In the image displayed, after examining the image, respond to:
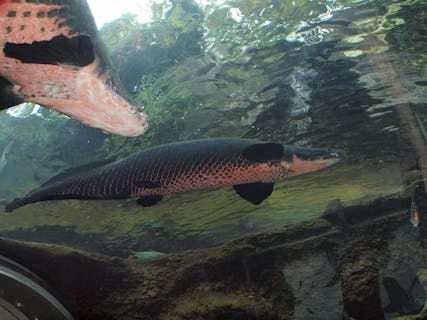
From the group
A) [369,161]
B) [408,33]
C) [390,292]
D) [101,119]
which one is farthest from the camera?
[369,161]

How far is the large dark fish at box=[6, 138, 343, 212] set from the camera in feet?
8.91

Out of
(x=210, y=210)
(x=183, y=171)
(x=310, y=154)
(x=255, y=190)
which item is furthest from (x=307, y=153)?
(x=210, y=210)

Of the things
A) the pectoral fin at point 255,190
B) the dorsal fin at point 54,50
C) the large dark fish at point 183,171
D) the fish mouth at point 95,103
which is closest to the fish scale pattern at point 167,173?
the large dark fish at point 183,171

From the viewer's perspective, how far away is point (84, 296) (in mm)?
3354

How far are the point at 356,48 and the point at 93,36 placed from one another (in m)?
5.53

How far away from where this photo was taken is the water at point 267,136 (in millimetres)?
3779

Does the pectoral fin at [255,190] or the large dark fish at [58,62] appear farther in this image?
the pectoral fin at [255,190]

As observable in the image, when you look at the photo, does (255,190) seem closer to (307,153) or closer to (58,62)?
(307,153)

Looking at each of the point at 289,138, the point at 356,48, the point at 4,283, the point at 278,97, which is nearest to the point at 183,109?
the point at 278,97

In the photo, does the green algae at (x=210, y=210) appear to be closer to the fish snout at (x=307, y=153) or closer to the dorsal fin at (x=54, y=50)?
the fish snout at (x=307, y=153)

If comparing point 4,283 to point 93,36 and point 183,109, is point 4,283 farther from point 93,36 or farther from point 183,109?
point 183,109

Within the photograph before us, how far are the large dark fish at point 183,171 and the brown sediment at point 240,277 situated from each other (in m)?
0.92

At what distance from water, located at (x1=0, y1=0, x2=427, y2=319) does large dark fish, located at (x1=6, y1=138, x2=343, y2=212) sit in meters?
0.97

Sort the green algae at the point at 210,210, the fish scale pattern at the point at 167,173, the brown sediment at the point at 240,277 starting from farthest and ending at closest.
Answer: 1. the green algae at the point at 210,210
2. the brown sediment at the point at 240,277
3. the fish scale pattern at the point at 167,173
